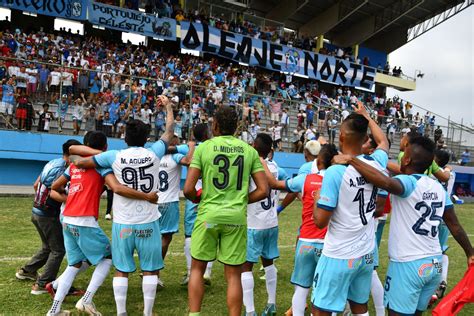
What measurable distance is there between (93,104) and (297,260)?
12.4 metres

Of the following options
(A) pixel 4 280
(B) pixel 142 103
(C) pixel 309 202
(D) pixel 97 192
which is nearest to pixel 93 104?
(B) pixel 142 103

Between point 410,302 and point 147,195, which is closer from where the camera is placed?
point 410,302

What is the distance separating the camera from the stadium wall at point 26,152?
49.8ft

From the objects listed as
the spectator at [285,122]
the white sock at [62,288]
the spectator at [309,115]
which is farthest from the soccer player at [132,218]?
the spectator at [309,115]

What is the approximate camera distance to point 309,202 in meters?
A: 4.70

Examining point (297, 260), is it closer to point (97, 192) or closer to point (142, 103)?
point (97, 192)

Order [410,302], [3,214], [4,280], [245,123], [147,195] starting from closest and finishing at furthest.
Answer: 1. [410,302]
2. [147,195]
3. [4,280]
4. [3,214]
5. [245,123]

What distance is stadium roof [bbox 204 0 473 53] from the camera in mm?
38250

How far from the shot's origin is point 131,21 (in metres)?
25.7

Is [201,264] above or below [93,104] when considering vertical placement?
below

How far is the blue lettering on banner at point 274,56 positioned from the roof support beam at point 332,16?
453 cm

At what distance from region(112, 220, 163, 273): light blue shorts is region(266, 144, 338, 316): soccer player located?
148 centimetres

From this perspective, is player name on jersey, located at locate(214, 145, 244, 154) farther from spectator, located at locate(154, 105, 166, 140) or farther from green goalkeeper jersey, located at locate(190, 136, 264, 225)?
spectator, located at locate(154, 105, 166, 140)

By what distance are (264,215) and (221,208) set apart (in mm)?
1346
